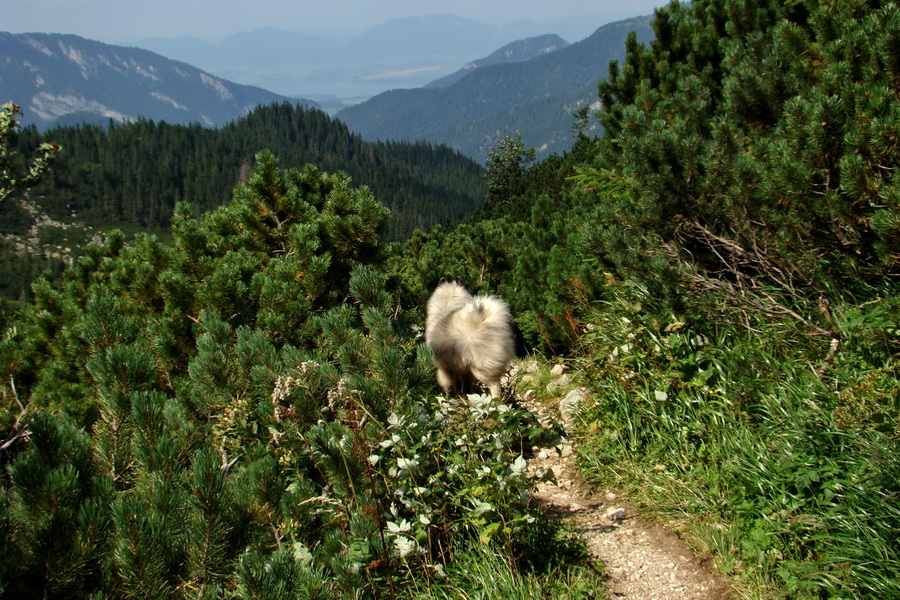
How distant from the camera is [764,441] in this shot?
3.32 m

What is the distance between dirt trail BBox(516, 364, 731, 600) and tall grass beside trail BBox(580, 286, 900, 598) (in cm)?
12

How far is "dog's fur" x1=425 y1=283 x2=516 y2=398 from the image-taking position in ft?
16.1

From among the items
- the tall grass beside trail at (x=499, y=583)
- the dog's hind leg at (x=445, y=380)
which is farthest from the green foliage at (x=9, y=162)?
the tall grass beside trail at (x=499, y=583)

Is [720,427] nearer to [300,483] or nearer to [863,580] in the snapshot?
[863,580]

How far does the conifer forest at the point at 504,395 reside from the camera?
6.98 ft

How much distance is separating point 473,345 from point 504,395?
59 cm

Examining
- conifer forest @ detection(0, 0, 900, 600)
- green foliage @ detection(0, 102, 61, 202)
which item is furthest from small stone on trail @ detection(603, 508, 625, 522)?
green foliage @ detection(0, 102, 61, 202)

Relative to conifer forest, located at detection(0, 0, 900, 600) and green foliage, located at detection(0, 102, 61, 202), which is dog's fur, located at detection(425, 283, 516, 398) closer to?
conifer forest, located at detection(0, 0, 900, 600)

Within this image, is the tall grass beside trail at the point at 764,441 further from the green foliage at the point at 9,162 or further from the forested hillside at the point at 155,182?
the forested hillside at the point at 155,182

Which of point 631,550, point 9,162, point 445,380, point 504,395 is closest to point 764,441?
point 631,550

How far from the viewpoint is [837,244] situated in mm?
3668

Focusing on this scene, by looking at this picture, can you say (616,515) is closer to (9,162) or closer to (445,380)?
(445,380)

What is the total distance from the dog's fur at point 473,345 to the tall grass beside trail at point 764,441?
0.79 metres

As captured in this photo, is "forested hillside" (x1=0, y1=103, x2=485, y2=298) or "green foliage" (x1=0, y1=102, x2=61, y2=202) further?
"forested hillside" (x1=0, y1=103, x2=485, y2=298)
